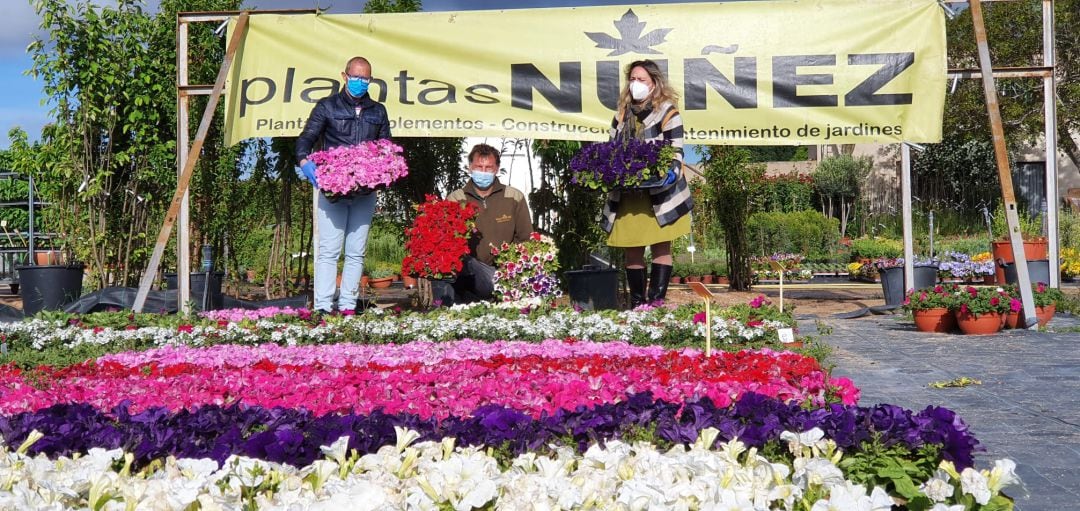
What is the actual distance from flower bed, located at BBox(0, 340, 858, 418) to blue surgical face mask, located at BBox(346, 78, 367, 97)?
2.62 m

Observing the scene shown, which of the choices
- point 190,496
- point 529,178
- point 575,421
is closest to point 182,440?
point 190,496

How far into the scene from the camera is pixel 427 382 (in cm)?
372

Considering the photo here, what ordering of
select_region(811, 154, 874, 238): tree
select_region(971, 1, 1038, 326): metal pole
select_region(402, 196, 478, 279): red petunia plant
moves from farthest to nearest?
select_region(811, 154, 874, 238): tree < select_region(971, 1, 1038, 326): metal pole < select_region(402, 196, 478, 279): red petunia plant

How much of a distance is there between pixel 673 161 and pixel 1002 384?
8.74ft

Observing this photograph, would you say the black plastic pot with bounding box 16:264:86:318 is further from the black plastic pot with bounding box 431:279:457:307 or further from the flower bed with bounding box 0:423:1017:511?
the flower bed with bounding box 0:423:1017:511

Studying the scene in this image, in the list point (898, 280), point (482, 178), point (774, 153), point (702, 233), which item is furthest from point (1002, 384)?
point (774, 153)

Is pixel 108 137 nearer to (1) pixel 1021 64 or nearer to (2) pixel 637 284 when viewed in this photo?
(2) pixel 637 284

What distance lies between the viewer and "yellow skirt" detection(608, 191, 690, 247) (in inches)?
268

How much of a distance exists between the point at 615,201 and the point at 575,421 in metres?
4.56

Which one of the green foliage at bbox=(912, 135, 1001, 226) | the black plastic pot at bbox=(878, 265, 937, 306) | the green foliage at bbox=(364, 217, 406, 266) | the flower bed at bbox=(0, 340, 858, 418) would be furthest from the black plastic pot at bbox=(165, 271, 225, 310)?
the green foliage at bbox=(912, 135, 1001, 226)

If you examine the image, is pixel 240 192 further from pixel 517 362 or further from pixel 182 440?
pixel 182 440

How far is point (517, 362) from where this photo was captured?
13.9 feet

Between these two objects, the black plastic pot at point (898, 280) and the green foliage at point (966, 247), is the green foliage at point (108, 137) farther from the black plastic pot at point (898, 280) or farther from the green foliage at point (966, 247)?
the green foliage at point (966, 247)

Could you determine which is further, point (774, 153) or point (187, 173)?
point (774, 153)
